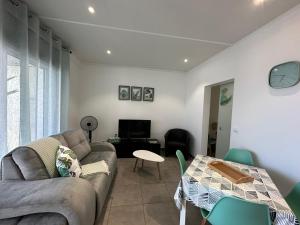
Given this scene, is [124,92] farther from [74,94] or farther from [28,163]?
[28,163]

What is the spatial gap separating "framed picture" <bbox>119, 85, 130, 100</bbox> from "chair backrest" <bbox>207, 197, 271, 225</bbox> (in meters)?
3.92

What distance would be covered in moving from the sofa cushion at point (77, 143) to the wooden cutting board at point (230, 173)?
2040 mm

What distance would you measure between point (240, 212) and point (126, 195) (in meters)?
1.75

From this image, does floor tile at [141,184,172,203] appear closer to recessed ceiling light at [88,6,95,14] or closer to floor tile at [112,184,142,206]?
floor tile at [112,184,142,206]

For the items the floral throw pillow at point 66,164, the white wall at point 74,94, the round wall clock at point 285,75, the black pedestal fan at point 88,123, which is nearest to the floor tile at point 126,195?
the floral throw pillow at point 66,164

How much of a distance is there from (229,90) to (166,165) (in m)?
2.24

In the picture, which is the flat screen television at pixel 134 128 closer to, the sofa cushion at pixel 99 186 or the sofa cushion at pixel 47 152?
the sofa cushion at pixel 99 186

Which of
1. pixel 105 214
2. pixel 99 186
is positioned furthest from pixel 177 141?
pixel 99 186

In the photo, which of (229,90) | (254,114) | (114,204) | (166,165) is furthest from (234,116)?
(114,204)

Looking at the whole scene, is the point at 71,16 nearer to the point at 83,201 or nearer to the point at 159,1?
the point at 159,1

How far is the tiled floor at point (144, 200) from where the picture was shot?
1.95 m

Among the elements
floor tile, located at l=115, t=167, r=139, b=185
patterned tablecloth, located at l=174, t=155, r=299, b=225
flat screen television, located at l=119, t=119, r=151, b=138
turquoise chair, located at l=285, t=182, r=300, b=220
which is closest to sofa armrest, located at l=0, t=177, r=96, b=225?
patterned tablecloth, located at l=174, t=155, r=299, b=225

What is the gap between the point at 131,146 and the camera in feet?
14.1

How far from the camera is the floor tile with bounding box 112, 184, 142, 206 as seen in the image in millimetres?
2270
